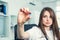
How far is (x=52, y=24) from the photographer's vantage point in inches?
56.6

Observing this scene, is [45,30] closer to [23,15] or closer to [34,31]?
[34,31]

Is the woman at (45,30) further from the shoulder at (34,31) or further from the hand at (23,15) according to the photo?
the hand at (23,15)

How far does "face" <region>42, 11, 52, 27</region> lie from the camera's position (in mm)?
1373

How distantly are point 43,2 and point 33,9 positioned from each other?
605 mm

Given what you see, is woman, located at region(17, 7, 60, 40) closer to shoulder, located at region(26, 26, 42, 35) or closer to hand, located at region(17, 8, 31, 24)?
shoulder, located at region(26, 26, 42, 35)

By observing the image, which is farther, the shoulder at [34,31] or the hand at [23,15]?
the shoulder at [34,31]

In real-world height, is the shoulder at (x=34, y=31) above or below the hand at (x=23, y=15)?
below

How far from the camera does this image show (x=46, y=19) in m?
1.38

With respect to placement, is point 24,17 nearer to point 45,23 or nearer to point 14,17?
point 45,23

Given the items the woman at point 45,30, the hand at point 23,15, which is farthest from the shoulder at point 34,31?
the hand at point 23,15

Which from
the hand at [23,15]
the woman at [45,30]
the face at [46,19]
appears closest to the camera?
the hand at [23,15]

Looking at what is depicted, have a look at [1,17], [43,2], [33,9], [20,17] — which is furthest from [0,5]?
[20,17]

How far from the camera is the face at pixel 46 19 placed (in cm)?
137

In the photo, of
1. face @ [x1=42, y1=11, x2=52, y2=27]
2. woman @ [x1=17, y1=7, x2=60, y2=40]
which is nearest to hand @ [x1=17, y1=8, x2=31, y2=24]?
woman @ [x1=17, y1=7, x2=60, y2=40]
